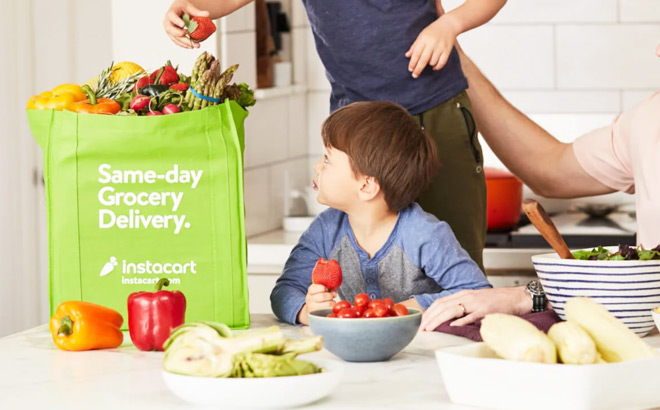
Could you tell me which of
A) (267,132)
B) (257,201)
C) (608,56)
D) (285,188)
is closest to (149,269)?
(257,201)

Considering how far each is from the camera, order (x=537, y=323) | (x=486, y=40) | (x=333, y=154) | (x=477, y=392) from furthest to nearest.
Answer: (x=486, y=40) < (x=333, y=154) < (x=537, y=323) < (x=477, y=392)

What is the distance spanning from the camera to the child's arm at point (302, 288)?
150 cm

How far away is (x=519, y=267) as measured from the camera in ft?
9.24

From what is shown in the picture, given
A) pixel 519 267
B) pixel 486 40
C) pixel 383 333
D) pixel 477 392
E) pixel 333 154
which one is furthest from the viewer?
pixel 486 40

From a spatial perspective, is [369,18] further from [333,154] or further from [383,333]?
[383,333]

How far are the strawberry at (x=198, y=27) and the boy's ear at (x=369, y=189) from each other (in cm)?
36

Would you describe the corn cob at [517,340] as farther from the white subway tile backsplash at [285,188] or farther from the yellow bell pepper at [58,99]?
the white subway tile backsplash at [285,188]

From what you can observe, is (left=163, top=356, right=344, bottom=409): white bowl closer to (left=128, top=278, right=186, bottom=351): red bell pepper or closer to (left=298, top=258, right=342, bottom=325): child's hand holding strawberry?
(left=128, top=278, right=186, bottom=351): red bell pepper

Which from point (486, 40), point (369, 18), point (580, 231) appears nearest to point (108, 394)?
point (369, 18)

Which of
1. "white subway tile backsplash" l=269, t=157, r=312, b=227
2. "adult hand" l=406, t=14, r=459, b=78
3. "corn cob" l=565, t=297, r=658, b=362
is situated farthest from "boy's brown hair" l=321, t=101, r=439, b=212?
"white subway tile backsplash" l=269, t=157, r=312, b=227

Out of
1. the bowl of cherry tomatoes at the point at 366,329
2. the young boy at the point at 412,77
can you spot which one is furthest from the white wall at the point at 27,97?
the bowl of cherry tomatoes at the point at 366,329

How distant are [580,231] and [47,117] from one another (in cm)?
185

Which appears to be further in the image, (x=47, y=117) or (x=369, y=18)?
(x=369, y=18)

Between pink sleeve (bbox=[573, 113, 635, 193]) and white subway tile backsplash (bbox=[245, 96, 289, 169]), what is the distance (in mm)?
1178
